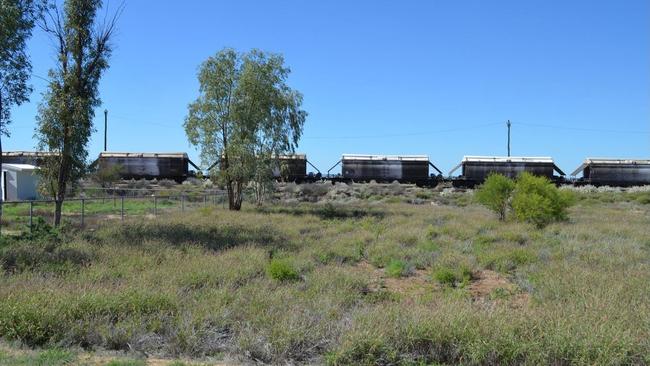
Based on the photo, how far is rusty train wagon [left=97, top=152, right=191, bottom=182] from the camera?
216 feet

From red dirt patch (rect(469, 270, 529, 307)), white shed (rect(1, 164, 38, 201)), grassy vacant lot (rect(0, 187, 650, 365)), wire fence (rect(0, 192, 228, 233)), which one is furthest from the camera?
white shed (rect(1, 164, 38, 201))

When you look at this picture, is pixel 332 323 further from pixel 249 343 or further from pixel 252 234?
pixel 252 234

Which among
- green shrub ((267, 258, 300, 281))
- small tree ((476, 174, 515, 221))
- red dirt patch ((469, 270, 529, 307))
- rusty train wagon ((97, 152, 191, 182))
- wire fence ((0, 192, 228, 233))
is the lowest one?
red dirt patch ((469, 270, 529, 307))

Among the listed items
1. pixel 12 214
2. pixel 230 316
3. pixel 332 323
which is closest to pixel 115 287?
pixel 230 316

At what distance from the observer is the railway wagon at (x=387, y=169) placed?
65688mm

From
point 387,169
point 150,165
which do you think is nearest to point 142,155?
point 150,165

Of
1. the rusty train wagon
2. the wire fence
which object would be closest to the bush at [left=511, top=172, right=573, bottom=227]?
the wire fence

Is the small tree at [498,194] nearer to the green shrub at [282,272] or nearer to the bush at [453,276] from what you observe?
the bush at [453,276]

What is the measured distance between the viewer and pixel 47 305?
7043mm

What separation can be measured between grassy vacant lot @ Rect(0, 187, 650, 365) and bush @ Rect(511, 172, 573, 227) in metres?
6.80

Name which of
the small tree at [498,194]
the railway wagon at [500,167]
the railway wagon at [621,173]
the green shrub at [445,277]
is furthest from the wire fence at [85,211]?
the railway wagon at [621,173]

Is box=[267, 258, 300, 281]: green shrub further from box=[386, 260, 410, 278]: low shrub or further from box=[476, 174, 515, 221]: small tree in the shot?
box=[476, 174, 515, 221]: small tree

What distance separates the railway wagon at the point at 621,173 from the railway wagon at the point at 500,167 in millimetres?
4498

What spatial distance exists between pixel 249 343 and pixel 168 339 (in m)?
1.07
